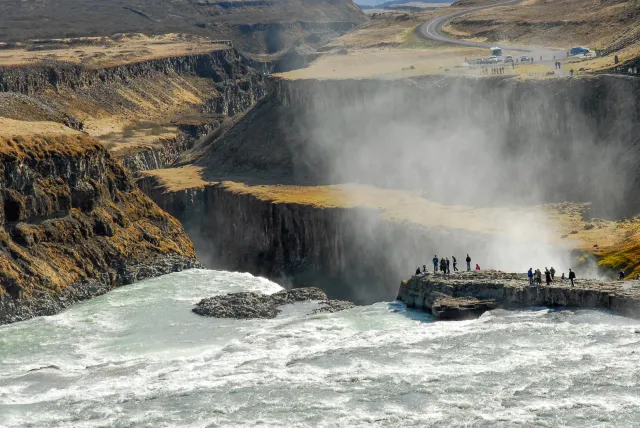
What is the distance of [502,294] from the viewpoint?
227 ft

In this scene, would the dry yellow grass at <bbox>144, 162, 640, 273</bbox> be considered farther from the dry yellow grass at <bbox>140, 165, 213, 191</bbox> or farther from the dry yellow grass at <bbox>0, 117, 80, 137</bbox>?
the dry yellow grass at <bbox>0, 117, 80, 137</bbox>

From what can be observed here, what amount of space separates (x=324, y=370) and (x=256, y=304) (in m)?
17.5

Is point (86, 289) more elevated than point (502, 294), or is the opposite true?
point (502, 294)

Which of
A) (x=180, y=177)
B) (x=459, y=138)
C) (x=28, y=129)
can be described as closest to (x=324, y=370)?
(x=28, y=129)

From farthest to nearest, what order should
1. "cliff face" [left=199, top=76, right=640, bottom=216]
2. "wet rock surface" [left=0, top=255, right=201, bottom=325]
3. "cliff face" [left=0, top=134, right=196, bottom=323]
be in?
"cliff face" [left=199, top=76, right=640, bottom=216] → "cliff face" [left=0, top=134, right=196, bottom=323] → "wet rock surface" [left=0, top=255, right=201, bottom=325]

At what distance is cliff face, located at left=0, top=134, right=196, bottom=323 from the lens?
7750 cm

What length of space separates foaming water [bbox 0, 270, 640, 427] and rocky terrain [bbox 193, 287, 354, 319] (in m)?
1.22

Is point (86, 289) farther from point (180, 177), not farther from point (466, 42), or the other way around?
point (466, 42)

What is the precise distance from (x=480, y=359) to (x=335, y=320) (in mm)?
14224

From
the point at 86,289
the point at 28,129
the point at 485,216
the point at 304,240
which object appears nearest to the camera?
the point at 86,289

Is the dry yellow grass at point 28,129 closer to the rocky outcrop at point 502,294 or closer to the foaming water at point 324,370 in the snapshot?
the foaming water at point 324,370

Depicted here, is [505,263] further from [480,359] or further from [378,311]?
[480,359]

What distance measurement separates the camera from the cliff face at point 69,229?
7750cm

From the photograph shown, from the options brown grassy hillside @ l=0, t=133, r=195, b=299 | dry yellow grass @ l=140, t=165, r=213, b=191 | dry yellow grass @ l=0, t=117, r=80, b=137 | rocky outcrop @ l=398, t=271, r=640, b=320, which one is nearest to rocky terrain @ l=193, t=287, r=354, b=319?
rocky outcrop @ l=398, t=271, r=640, b=320
